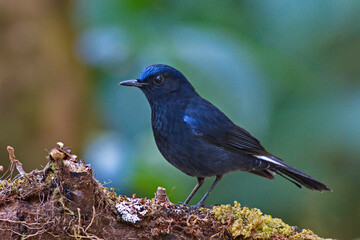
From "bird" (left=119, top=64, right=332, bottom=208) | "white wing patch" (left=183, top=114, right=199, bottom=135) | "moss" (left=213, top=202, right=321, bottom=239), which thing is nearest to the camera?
"moss" (left=213, top=202, right=321, bottom=239)

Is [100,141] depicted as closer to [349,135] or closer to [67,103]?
[67,103]

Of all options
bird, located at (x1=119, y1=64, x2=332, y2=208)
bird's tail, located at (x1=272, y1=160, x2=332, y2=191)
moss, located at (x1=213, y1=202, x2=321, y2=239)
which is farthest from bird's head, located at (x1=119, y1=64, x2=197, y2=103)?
moss, located at (x1=213, y1=202, x2=321, y2=239)

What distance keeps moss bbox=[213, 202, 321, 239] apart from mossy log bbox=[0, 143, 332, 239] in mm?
164

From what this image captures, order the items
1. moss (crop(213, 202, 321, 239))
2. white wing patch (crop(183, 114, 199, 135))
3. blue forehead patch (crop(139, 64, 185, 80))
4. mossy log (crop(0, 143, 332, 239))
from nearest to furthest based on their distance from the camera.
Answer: mossy log (crop(0, 143, 332, 239)) < moss (crop(213, 202, 321, 239)) < white wing patch (crop(183, 114, 199, 135)) < blue forehead patch (crop(139, 64, 185, 80))

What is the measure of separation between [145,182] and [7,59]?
129 inches

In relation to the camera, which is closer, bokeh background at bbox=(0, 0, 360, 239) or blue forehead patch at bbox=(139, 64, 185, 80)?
blue forehead patch at bbox=(139, 64, 185, 80)

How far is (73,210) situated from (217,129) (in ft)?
6.37

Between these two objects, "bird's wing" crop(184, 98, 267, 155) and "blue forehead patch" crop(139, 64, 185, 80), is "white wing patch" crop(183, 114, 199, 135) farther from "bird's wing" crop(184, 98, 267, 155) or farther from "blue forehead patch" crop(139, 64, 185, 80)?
"blue forehead patch" crop(139, 64, 185, 80)

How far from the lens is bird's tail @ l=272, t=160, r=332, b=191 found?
4.17 metres

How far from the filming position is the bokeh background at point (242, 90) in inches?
180

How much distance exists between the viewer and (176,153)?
3.95 metres

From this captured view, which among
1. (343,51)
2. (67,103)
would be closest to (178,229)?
(343,51)

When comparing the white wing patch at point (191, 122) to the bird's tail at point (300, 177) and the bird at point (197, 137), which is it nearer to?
the bird at point (197, 137)

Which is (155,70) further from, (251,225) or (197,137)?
(251,225)
